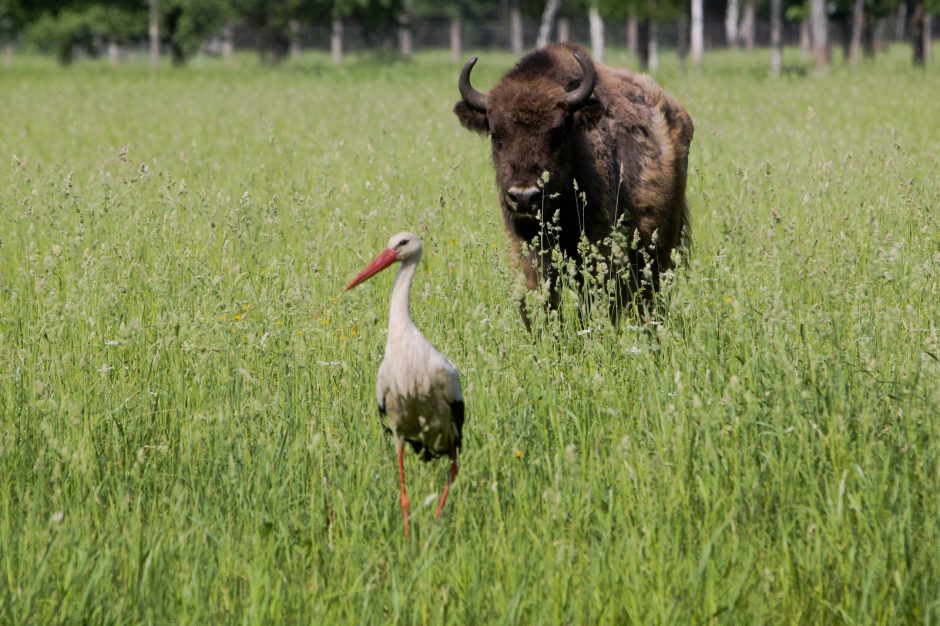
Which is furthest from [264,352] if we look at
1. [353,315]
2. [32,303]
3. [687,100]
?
[687,100]

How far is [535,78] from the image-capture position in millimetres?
6957

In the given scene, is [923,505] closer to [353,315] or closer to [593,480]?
[593,480]

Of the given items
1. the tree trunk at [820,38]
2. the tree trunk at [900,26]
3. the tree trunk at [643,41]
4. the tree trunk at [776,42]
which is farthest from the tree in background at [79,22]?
the tree trunk at [900,26]

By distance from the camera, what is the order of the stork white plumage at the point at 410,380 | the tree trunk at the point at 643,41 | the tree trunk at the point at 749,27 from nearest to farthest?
the stork white plumage at the point at 410,380, the tree trunk at the point at 643,41, the tree trunk at the point at 749,27

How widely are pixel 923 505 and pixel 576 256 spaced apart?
354 centimetres

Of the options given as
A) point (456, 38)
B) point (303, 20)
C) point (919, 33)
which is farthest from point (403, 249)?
point (456, 38)

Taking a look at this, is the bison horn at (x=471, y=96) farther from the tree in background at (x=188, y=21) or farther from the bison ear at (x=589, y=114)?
Result: the tree in background at (x=188, y=21)

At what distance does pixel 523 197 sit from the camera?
20.6ft

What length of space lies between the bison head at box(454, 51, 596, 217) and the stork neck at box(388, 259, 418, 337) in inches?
101

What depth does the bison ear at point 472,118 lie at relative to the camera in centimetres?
723

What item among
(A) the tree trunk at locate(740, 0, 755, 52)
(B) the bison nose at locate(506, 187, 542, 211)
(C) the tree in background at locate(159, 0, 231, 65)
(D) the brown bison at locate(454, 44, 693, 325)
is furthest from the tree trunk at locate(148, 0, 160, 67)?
(B) the bison nose at locate(506, 187, 542, 211)

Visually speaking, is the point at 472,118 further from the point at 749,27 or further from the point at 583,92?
the point at 749,27

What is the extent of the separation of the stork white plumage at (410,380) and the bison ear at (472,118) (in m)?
3.47

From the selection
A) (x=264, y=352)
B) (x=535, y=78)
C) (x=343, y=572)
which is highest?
(x=535, y=78)
